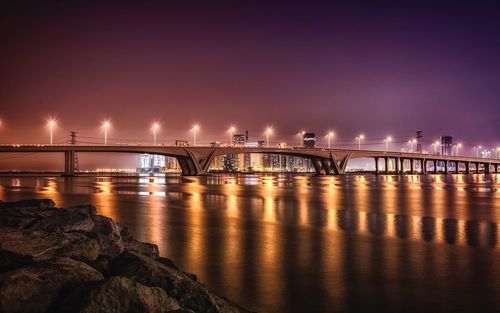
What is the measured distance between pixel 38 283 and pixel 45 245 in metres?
1.94

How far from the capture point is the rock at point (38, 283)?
5.82 metres

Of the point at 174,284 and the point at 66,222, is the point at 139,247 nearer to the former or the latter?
the point at 66,222

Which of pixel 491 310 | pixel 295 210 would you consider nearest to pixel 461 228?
pixel 295 210

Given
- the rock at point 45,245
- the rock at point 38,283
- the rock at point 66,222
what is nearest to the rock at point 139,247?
the rock at point 66,222

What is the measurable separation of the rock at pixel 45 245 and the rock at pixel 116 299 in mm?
2086

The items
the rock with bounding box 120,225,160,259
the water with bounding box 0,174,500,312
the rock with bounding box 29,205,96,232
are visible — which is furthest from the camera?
the rock with bounding box 120,225,160,259

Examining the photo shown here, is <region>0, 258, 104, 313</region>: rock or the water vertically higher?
<region>0, 258, 104, 313</region>: rock

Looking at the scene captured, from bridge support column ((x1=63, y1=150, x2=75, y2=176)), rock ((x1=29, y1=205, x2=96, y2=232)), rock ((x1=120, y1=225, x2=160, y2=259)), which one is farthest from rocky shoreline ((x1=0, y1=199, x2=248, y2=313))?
bridge support column ((x1=63, y1=150, x2=75, y2=176))

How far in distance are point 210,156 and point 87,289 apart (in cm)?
10009

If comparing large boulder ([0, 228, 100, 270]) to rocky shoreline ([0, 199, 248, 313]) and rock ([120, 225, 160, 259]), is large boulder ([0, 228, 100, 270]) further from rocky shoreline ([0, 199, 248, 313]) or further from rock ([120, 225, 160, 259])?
rock ([120, 225, 160, 259])

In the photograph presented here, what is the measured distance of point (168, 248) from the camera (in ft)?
47.2

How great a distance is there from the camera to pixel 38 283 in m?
6.15

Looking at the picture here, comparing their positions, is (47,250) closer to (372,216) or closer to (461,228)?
(461,228)

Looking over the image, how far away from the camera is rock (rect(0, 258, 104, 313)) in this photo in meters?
5.82
